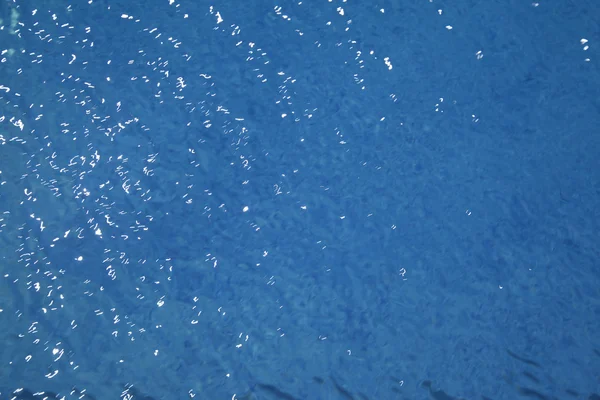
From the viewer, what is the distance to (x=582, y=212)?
0.77m

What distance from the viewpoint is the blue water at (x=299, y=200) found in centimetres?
68

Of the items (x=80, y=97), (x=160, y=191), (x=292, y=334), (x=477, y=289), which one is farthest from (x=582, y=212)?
(x=80, y=97)

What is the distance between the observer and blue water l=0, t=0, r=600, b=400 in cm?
68

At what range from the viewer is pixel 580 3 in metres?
0.82

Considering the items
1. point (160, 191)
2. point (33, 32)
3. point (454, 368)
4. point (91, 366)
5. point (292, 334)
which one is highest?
point (33, 32)

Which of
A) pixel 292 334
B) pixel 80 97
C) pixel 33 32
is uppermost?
pixel 33 32

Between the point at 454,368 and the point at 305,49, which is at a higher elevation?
the point at 305,49

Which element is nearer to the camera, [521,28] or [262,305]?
[262,305]

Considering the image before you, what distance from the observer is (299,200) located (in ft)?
2.45

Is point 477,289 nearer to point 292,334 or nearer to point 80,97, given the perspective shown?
point 292,334

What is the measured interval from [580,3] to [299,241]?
21.3 inches

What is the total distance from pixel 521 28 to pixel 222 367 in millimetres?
624

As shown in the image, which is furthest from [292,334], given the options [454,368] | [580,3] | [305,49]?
[580,3]

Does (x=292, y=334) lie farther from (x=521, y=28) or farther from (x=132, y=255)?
(x=521, y=28)
